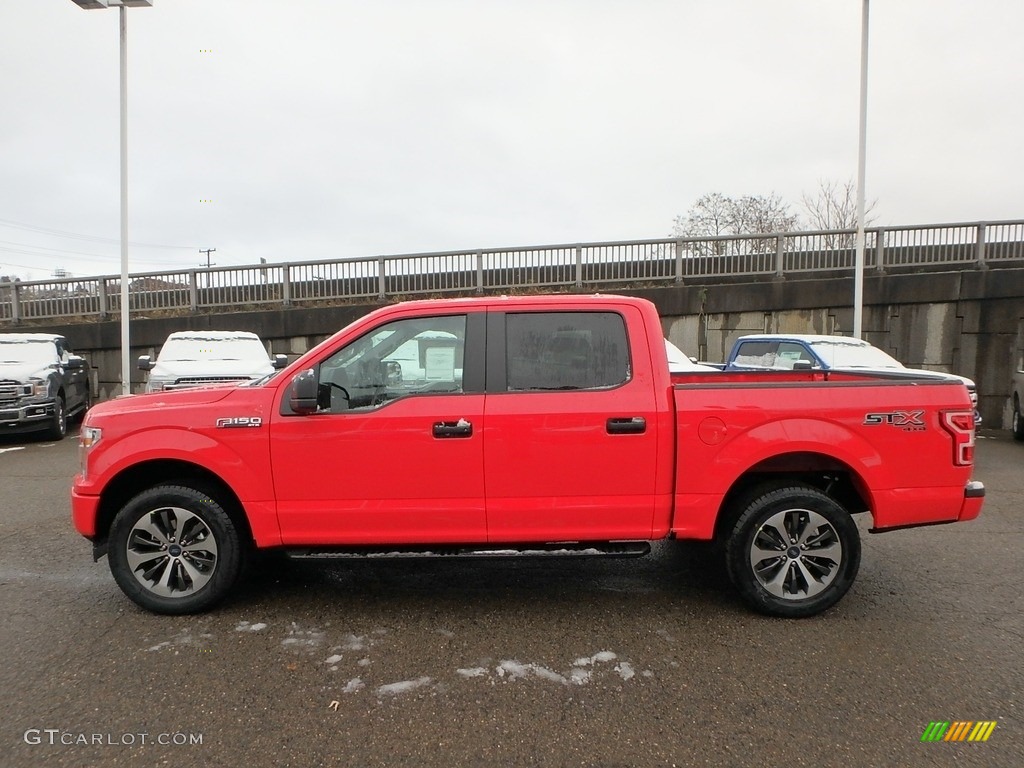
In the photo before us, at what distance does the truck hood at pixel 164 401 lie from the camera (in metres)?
3.93

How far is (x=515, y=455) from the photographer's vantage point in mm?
3754

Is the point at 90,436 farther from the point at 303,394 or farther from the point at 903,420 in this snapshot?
the point at 903,420

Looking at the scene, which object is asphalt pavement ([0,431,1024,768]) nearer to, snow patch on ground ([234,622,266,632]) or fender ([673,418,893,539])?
snow patch on ground ([234,622,266,632])

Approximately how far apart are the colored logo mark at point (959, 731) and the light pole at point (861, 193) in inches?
455

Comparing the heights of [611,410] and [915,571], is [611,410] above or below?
above

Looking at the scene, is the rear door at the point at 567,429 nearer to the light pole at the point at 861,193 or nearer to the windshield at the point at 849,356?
the windshield at the point at 849,356

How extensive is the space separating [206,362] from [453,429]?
28.7ft

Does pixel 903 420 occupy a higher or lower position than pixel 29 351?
lower

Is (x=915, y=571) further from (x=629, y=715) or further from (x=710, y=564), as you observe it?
(x=629, y=715)

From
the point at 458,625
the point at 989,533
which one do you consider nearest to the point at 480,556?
the point at 458,625

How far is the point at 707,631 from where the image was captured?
3.73 metres

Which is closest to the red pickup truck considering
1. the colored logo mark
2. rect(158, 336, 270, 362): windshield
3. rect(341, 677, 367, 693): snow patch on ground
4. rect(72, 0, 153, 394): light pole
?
rect(341, 677, 367, 693): snow patch on ground

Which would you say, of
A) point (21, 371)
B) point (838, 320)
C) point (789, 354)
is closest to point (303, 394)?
point (789, 354)

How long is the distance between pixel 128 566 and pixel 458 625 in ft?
6.61
